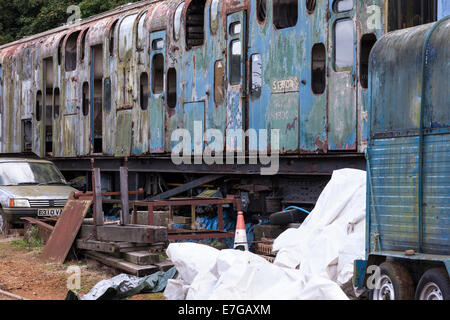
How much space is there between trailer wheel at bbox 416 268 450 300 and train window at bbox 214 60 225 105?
6.89m

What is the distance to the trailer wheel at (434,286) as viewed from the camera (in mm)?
5703

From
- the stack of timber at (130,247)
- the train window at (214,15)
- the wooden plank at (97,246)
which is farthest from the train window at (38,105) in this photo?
the stack of timber at (130,247)

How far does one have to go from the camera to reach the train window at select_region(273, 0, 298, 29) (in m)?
11.5

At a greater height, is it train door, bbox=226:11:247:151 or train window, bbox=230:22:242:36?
train window, bbox=230:22:242:36

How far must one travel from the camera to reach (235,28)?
12.3m

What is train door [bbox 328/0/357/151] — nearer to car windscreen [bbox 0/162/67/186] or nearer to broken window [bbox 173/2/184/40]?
broken window [bbox 173/2/184/40]

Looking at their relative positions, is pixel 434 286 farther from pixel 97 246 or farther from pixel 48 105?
pixel 48 105

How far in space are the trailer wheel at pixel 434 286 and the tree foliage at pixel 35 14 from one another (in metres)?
26.2

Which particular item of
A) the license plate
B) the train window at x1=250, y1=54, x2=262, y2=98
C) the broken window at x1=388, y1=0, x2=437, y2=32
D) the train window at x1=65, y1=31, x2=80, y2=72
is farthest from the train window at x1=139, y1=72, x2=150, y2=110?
the broken window at x1=388, y1=0, x2=437, y2=32

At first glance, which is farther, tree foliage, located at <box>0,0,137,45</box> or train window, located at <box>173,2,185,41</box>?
tree foliage, located at <box>0,0,137,45</box>

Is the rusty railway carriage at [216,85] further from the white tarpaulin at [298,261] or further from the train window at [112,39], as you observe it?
the white tarpaulin at [298,261]
